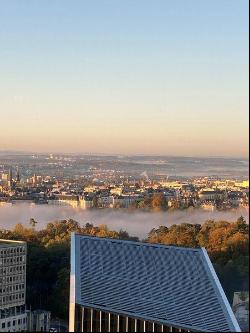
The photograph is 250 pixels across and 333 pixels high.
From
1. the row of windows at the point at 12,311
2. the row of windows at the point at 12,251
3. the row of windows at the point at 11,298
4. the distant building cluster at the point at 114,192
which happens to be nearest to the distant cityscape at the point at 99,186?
the distant building cluster at the point at 114,192

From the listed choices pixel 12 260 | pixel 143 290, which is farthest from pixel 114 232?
pixel 143 290

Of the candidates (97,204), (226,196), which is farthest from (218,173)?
(97,204)

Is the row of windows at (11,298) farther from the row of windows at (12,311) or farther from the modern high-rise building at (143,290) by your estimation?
the modern high-rise building at (143,290)

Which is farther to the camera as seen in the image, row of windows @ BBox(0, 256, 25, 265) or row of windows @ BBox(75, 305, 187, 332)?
row of windows @ BBox(0, 256, 25, 265)

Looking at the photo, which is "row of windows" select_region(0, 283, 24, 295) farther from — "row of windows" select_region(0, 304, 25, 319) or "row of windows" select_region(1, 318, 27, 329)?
"row of windows" select_region(1, 318, 27, 329)

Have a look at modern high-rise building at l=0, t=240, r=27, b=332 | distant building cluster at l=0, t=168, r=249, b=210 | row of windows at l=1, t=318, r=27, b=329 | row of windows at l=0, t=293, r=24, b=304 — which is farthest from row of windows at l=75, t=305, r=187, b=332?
distant building cluster at l=0, t=168, r=249, b=210

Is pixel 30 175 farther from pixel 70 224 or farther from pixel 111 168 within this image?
pixel 70 224
